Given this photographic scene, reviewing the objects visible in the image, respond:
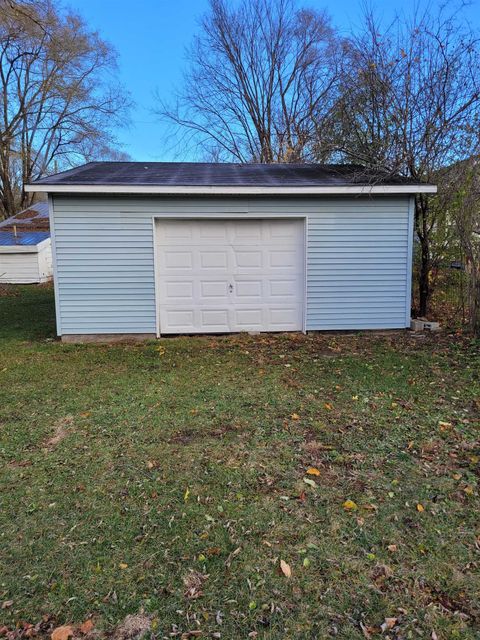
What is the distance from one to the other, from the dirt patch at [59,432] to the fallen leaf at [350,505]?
2.36 m

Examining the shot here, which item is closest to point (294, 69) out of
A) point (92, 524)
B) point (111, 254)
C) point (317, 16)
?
point (317, 16)

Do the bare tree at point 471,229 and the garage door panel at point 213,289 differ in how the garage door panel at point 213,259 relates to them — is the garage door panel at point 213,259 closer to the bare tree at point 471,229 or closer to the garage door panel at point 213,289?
the garage door panel at point 213,289

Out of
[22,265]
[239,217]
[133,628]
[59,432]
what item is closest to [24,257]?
[22,265]

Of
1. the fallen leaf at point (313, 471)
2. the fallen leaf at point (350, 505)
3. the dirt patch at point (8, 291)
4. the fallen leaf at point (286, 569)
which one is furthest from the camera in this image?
the dirt patch at point (8, 291)

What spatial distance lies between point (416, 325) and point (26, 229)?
16.0 m

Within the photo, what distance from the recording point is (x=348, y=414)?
4.19m

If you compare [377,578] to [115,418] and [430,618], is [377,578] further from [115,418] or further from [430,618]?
[115,418]

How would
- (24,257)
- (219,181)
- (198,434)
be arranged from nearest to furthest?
(198,434) → (219,181) → (24,257)

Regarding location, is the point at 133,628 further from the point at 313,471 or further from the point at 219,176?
the point at 219,176

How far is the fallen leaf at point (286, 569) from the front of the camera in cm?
218

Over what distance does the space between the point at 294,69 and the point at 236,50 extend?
3.22 m

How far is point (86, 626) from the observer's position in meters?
1.90

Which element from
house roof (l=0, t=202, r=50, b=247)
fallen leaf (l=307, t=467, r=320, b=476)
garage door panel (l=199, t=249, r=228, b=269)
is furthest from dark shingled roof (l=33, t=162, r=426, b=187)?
house roof (l=0, t=202, r=50, b=247)

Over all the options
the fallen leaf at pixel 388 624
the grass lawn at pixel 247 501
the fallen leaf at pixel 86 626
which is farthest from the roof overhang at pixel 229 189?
the fallen leaf at pixel 388 624
